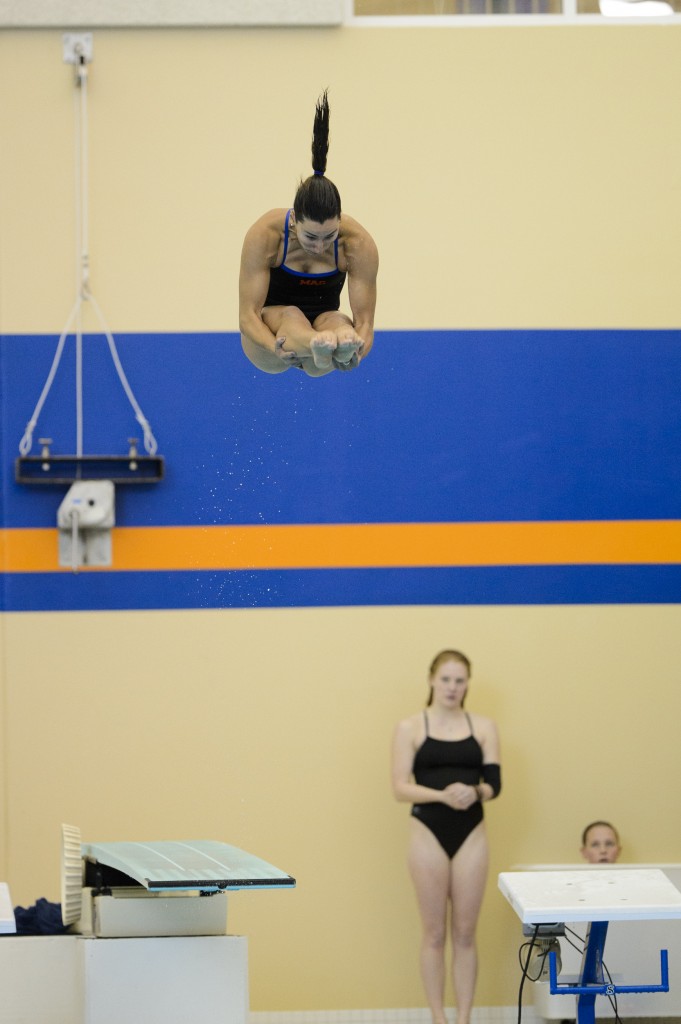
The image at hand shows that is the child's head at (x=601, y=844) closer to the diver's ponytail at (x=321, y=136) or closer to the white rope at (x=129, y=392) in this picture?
the white rope at (x=129, y=392)

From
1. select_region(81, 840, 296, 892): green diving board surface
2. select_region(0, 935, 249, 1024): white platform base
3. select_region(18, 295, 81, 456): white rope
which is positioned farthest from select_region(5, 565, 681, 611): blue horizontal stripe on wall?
select_region(0, 935, 249, 1024): white platform base

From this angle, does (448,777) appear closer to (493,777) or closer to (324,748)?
(493,777)

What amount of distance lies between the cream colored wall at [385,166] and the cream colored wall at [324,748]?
147 cm

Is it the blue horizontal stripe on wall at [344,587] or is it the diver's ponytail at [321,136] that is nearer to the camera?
the diver's ponytail at [321,136]

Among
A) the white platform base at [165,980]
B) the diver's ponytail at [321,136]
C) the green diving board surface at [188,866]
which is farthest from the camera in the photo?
the white platform base at [165,980]

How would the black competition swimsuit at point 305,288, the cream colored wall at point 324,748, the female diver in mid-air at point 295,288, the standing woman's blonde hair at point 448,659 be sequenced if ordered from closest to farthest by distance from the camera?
the female diver in mid-air at point 295,288, the black competition swimsuit at point 305,288, the standing woman's blonde hair at point 448,659, the cream colored wall at point 324,748

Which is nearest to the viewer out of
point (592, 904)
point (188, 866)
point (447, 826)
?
point (592, 904)

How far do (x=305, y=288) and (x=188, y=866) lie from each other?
6.16 ft

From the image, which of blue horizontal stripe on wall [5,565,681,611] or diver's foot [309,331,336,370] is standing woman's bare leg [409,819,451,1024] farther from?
diver's foot [309,331,336,370]

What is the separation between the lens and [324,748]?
22.2 feet

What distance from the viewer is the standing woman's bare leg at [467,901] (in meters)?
6.30

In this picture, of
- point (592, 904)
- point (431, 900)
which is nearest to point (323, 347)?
point (592, 904)

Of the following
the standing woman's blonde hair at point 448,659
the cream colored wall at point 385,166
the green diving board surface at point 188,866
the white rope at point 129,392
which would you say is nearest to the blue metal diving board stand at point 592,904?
the green diving board surface at point 188,866

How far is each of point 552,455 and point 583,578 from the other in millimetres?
600
